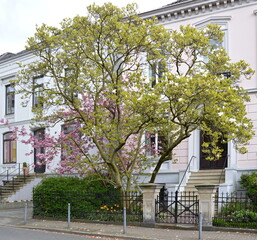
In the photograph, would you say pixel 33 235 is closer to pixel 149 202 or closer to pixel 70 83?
pixel 149 202

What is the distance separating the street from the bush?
7.37 ft

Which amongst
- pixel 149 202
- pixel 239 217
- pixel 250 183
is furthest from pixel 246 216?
pixel 250 183

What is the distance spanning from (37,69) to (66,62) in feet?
4.13

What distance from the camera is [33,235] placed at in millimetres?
13352

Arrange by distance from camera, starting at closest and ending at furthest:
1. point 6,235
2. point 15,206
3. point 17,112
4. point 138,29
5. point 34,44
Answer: point 6,235 → point 138,29 → point 34,44 → point 15,206 → point 17,112

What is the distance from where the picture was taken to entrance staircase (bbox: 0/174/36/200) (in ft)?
80.7

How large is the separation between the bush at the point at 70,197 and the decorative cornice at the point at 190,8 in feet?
32.5

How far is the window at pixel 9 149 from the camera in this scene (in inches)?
1167

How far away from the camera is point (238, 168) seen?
18844 mm

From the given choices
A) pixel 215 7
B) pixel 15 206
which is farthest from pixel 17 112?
pixel 215 7

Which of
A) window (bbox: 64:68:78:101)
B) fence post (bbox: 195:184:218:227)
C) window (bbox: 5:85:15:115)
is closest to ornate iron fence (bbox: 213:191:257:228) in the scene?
fence post (bbox: 195:184:218:227)

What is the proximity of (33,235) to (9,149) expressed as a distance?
17.7 m

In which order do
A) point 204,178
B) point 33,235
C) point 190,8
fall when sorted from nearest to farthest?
point 33,235 → point 204,178 → point 190,8

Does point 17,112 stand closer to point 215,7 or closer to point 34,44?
point 34,44
